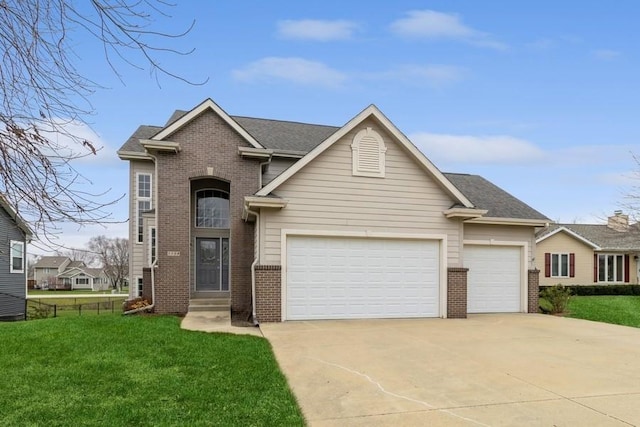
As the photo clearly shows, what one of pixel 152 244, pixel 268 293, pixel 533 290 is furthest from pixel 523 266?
pixel 152 244

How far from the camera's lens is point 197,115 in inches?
554

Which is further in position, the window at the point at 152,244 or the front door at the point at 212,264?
the front door at the point at 212,264

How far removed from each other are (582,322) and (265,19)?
41.1 feet

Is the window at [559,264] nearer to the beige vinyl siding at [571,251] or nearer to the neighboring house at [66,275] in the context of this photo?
the beige vinyl siding at [571,251]

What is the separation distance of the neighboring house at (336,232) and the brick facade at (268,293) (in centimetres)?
3

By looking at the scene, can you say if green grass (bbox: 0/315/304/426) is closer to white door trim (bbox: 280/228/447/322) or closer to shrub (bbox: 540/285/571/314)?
white door trim (bbox: 280/228/447/322)

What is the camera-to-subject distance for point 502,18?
11.0 metres

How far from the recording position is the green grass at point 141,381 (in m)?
4.56

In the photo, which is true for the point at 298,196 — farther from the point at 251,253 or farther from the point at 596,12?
the point at 596,12

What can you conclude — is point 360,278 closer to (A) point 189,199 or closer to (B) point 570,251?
(A) point 189,199

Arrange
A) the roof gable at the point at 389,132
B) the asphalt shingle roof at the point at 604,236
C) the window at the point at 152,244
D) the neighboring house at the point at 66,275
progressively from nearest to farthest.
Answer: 1. the roof gable at the point at 389,132
2. the window at the point at 152,244
3. the asphalt shingle roof at the point at 604,236
4. the neighboring house at the point at 66,275

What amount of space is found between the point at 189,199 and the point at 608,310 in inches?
662

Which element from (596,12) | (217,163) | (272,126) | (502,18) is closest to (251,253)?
(217,163)

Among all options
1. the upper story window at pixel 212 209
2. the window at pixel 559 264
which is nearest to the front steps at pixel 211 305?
the upper story window at pixel 212 209
